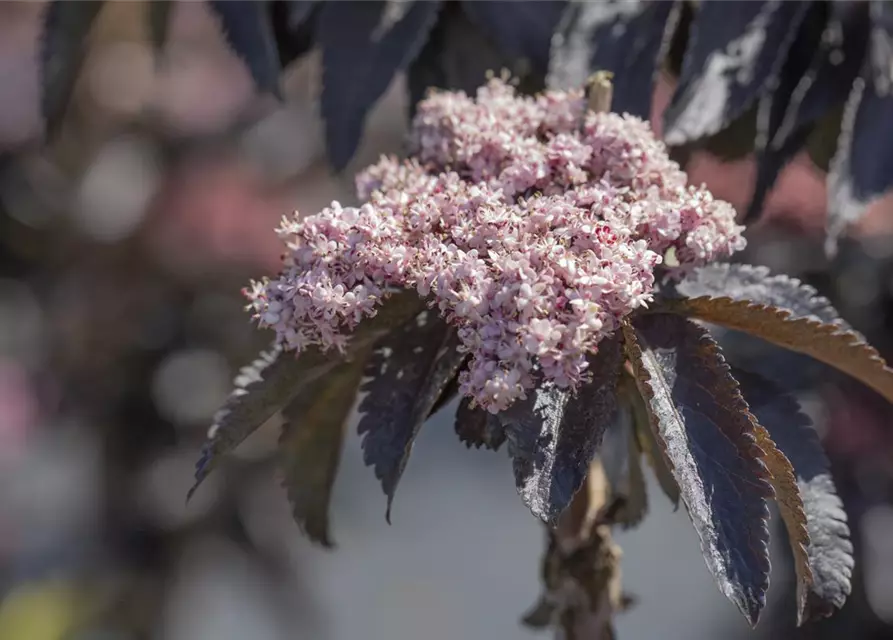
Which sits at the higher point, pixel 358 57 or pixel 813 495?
pixel 358 57

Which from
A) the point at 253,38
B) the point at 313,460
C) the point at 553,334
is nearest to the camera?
the point at 553,334

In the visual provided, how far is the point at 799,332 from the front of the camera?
67 cm

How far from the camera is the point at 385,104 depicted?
342 cm

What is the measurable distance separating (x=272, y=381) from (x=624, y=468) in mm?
360

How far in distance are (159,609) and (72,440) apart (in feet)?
1.47

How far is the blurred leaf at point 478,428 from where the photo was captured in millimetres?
659

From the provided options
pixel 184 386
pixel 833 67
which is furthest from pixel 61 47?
pixel 184 386

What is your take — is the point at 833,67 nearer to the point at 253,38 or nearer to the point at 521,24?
the point at 521,24


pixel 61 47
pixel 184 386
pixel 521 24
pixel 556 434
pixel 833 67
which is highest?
pixel 833 67

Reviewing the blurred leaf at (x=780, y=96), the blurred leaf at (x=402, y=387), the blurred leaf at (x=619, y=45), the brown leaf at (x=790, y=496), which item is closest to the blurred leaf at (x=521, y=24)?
the blurred leaf at (x=619, y=45)

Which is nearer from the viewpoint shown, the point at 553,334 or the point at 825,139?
the point at 553,334

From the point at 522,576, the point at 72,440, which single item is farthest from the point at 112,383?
the point at 522,576

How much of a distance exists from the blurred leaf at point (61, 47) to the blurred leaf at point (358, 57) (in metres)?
0.26

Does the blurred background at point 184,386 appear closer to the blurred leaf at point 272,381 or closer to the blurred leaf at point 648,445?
the blurred leaf at point 648,445
